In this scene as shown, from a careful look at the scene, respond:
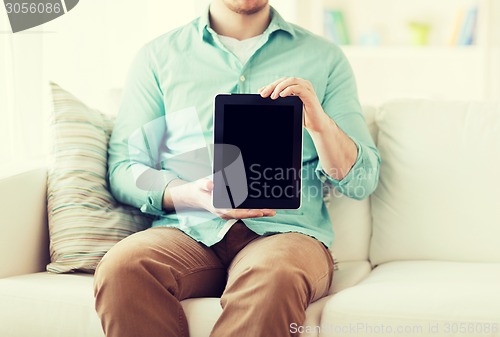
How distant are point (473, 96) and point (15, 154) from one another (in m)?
2.25

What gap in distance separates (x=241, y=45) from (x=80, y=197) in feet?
1.69

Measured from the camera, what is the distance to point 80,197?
1.60m

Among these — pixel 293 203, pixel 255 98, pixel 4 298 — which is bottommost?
pixel 4 298

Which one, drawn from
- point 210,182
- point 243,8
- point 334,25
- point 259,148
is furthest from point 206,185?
point 334,25

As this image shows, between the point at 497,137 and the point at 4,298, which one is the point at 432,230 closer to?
the point at 497,137

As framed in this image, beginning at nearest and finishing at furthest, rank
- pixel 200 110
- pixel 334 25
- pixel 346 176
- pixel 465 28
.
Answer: pixel 346 176
pixel 200 110
pixel 465 28
pixel 334 25

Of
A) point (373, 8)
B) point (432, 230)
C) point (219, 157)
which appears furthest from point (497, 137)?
point (373, 8)

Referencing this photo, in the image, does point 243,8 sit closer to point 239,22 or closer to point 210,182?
point 239,22

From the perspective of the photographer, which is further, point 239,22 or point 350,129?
point 239,22

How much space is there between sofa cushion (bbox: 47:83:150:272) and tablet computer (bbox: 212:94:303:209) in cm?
35

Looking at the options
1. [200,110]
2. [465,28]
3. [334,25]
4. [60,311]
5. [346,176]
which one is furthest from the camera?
[334,25]

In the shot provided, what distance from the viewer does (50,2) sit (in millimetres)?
2277

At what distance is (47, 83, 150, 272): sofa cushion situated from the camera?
1.57 m

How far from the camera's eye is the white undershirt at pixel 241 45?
170 centimetres
